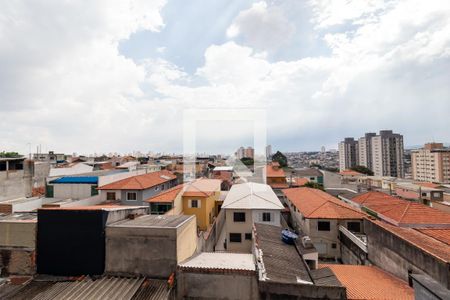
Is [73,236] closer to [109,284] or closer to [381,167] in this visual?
[109,284]

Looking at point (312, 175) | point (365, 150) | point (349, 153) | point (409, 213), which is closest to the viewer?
point (409, 213)

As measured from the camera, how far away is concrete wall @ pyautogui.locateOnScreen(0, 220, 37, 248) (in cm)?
927

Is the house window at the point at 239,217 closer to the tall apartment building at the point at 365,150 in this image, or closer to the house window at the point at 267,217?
the house window at the point at 267,217

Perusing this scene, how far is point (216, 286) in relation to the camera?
7.81 metres

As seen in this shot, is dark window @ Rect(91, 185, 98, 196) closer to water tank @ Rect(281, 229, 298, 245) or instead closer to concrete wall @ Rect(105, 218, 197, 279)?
concrete wall @ Rect(105, 218, 197, 279)

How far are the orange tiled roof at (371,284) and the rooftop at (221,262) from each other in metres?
3.82

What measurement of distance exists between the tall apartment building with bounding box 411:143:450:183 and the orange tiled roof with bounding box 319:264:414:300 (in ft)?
262

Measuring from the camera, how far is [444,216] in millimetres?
14203

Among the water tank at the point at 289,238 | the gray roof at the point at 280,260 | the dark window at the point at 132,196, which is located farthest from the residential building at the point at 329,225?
the dark window at the point at 132,196

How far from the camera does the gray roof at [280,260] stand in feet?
27.1

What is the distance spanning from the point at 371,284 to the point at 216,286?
21.8 ft

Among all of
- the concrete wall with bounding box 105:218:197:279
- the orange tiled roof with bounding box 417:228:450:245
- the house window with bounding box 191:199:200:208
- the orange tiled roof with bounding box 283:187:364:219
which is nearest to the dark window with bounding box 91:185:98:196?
the house window with bounding box 191:199:200:208

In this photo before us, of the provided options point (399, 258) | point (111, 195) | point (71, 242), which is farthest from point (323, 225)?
point (111, 195)

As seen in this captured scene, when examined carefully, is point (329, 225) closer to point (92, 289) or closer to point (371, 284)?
point (371, 284)
